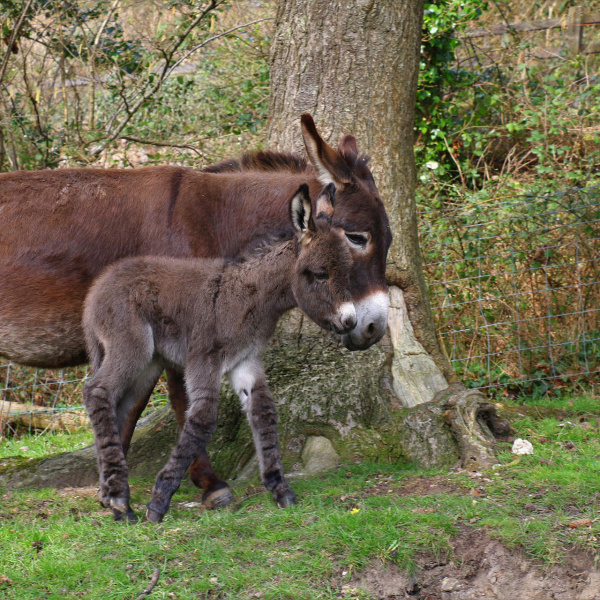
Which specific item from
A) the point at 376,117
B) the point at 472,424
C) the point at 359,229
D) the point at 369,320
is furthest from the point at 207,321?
the point at 376,117

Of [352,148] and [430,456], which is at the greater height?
[352,148]

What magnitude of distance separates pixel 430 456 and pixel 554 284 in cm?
311

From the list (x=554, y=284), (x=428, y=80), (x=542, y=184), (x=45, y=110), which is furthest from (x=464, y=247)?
(x=45, y=110)

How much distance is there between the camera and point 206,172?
4.51 metres

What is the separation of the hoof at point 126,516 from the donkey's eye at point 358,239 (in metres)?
1.81

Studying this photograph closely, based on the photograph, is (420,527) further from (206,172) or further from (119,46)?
(119,46)

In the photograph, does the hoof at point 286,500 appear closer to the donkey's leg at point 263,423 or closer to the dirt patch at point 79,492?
the donkey's leg at point 263,423

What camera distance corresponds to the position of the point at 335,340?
4660 millimetres

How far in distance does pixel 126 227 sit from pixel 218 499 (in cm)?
160

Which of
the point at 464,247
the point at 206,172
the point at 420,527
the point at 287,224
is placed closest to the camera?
the point at 420,527

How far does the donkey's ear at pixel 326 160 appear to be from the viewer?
3.99 metres

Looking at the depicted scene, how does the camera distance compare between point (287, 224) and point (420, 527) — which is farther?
point (287, 224)

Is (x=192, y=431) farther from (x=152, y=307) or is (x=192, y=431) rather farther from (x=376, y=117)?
(x=376, y=117)

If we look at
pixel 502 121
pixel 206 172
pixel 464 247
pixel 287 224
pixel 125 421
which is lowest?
pixel 125 421
